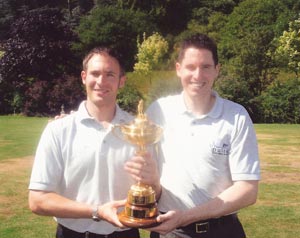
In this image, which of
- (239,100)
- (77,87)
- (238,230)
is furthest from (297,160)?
(77,87)

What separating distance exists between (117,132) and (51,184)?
0.68 metres

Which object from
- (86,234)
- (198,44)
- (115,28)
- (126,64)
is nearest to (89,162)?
(86,234)

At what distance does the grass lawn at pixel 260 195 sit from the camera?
8898 millimetres

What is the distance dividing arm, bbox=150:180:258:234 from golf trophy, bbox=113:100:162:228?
15 centimetres

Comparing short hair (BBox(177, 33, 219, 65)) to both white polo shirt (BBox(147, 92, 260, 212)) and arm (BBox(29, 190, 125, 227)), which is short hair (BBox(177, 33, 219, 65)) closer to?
white polo shirt (BBox(147, 92, 260, 212))

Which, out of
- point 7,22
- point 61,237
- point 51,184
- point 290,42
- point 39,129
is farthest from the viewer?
point 7,22

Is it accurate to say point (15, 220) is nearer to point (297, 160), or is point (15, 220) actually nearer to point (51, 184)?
point (51, 184)

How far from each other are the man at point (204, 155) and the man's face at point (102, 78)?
1.93 ft

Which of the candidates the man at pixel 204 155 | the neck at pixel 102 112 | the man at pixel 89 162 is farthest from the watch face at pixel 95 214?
the neck at pixel 102 112

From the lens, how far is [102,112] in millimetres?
4312

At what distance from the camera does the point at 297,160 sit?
16.3m

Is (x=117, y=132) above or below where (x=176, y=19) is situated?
below

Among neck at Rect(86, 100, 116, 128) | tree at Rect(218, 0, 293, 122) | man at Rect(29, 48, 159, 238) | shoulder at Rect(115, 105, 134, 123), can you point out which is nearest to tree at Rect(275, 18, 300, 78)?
tree at Rect(218, 0, 293, 122)

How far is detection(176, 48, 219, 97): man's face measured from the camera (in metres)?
4.23
